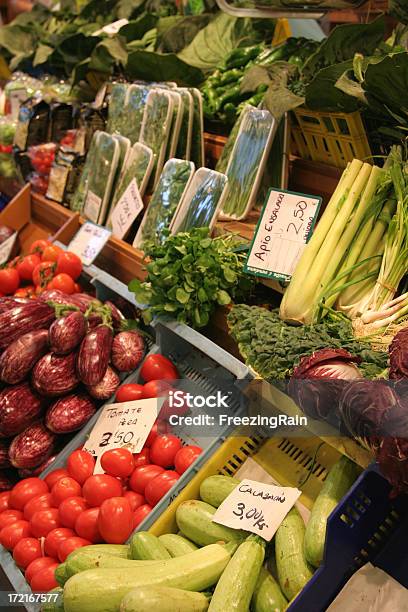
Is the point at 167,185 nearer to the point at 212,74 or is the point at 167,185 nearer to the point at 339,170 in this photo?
the point at 339,170

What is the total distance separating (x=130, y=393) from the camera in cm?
229

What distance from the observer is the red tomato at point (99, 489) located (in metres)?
1.93

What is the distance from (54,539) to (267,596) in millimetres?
728

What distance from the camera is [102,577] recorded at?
150 cm

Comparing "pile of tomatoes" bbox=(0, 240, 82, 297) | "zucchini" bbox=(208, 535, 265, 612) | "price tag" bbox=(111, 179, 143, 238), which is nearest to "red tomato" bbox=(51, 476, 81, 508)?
"zucchini" bbox=(208, 535, 265, 612)

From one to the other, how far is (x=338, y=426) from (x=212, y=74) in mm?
2981

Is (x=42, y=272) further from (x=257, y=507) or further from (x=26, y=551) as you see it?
(x=257, y=507)

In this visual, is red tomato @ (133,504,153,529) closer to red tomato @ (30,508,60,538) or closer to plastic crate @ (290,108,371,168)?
red tomato @ (30,508,60,538)

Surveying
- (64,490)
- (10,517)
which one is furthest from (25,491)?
(64,490)

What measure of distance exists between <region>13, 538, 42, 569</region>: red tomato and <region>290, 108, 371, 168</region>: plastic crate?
183 centimetres

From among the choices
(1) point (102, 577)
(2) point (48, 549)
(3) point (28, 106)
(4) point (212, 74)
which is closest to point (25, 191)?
(3) point (28, 106)

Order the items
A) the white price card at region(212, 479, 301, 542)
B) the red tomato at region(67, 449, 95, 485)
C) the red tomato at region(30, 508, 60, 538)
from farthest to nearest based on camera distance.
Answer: the red tomato at region(67, 449, 95, 485) → the red tomato at region(30, 508, 60, 538) → the white price card at region(212, 479, 301, 542)

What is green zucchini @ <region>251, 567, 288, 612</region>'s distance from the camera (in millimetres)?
1465

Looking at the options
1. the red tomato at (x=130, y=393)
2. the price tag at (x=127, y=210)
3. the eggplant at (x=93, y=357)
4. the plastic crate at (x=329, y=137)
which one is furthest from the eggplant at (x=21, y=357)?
the plastic crate at (x=329, y=137)
